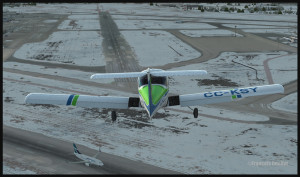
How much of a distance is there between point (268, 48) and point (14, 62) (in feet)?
152

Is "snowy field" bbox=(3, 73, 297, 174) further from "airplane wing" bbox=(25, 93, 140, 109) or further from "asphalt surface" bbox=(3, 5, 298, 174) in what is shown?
"airplane wing" bbox=(25, 93, 140, 109)

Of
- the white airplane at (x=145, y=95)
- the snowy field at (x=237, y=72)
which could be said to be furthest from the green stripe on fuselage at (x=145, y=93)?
the snowy field at (x=237, y=72)

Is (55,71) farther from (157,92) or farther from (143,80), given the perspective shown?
(157,92)

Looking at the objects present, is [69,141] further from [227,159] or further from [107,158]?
[227,159]

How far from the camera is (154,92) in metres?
20.3

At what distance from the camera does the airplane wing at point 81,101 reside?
21.4 m

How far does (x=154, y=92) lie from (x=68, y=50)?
38637mm

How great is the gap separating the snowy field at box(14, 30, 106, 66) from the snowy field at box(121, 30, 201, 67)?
7.06 metres

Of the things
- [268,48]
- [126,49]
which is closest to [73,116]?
[126,49]

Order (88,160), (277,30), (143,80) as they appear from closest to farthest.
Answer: (88,160) → (143,80) → (277,30)

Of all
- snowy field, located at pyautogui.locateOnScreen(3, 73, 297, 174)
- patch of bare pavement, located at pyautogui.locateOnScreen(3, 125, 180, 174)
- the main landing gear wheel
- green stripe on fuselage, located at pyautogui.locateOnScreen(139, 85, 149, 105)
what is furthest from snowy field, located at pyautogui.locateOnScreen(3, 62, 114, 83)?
patch of bare pavement, located at pyautogui.locateOnScreen(3, 125, 180, 174)

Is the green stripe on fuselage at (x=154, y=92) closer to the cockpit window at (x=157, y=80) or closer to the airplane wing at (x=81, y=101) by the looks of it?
the cockpit window at (x=157, y=80)

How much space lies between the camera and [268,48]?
181 ft

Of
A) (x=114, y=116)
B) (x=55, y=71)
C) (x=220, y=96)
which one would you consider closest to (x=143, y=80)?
(x=114, y=116)
